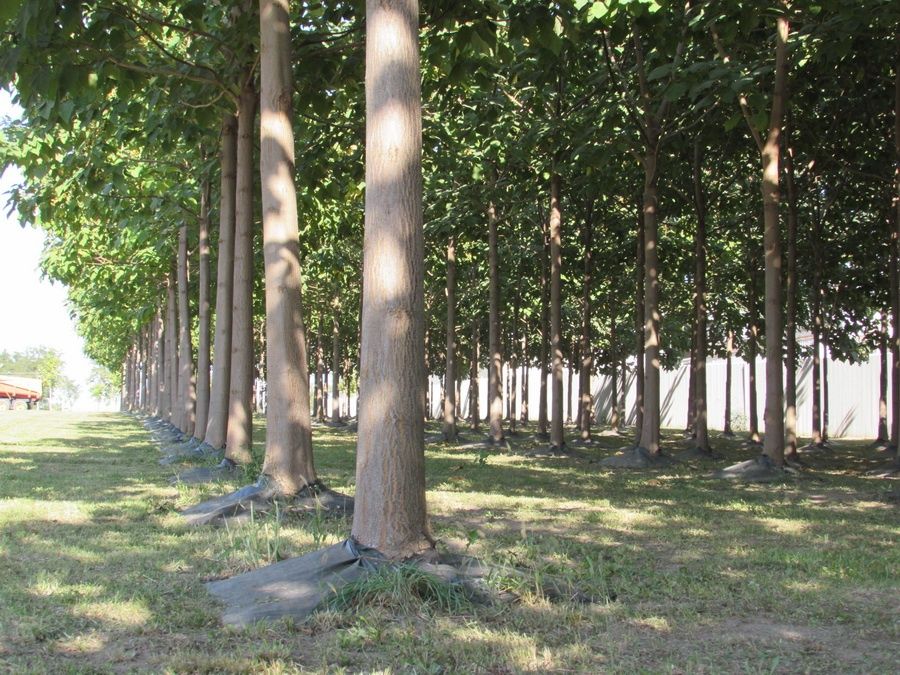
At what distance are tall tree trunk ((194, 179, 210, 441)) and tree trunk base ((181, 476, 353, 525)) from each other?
24.7ft

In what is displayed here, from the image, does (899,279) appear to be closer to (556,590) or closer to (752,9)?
(752,9)

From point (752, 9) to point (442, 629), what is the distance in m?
8.25

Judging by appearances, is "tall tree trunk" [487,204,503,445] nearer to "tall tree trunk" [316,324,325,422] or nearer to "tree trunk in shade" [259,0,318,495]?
"tree trunk in shade" [259,0,318,495]

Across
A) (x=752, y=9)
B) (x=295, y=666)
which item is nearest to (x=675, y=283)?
(x=752, y=9)

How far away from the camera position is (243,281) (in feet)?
38.5

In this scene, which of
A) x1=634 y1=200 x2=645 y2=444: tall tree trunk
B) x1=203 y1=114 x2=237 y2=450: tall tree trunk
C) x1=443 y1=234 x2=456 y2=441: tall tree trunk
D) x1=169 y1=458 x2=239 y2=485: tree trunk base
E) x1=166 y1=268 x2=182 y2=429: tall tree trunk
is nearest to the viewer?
x1=169 y1=458 x2=239 y2=485: tree trunk base

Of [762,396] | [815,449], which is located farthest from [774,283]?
[762,396]

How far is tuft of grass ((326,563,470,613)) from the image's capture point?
5.16 metres

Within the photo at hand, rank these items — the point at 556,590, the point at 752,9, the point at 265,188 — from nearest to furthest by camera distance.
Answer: the point at 556,590
the point at 265,188
the point at 752,9

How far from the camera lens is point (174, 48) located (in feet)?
40.8

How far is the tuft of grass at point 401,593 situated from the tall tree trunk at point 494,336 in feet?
47.6

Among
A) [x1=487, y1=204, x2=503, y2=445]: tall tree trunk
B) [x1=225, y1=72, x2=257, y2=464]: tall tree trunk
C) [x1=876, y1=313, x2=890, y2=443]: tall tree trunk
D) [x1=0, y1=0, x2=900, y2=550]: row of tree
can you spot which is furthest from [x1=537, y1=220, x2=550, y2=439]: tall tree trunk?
[x1=225, y1=72, x2=257, y2=464]: tall tree trunk

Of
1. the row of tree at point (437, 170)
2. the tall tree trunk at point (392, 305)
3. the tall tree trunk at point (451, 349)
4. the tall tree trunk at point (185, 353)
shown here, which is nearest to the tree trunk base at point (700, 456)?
the row of tree at point (437, 170)

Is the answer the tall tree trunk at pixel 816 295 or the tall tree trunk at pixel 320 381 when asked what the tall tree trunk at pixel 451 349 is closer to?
the tall tree trunk at pixel 816 295
